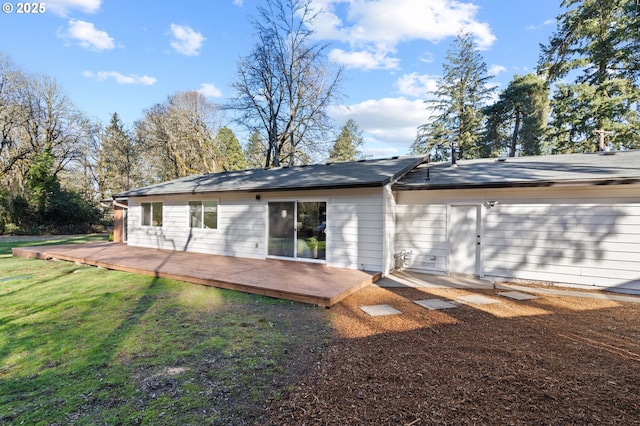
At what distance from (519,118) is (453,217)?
704 inches

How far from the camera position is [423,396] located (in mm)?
2396

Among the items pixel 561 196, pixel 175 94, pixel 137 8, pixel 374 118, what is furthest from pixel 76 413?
pixel 374 118

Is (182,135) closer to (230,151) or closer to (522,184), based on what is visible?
(230,151)

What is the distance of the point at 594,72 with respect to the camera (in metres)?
16.5

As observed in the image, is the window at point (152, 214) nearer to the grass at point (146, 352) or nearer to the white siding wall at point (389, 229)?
the grass at point (146, 352)

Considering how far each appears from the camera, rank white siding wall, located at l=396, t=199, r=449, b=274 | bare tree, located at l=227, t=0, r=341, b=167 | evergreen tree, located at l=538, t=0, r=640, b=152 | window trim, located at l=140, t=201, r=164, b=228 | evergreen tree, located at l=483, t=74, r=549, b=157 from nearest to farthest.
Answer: white siding wall, located at l=396, t=199, r=449, b=274
window trim, located at l=140, t=201, r=164, b=228
evergreen tree, located at l=538, t=0, r=640, b=152
bare tree, located at l=227, t=0, r=341, b=167
evergreen tree, located at l=483, t=74, r=549, b=157

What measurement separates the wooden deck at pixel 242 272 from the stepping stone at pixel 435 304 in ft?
3.98

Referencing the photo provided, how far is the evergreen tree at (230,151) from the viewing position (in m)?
23.2

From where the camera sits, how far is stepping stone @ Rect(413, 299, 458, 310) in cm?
479

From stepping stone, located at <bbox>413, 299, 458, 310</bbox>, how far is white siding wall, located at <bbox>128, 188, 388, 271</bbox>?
1.65 metres

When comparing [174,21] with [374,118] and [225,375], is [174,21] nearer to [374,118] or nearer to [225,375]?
[225,375]

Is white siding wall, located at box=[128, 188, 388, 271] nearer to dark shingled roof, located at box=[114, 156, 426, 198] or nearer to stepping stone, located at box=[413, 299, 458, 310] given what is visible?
dark shingled roof, located at box=[114, 156, 426, 198]

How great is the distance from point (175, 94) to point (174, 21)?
37.2 feet

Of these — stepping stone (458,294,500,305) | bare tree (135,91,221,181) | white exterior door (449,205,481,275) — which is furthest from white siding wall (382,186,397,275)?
bare tree (135,91,221,181)
